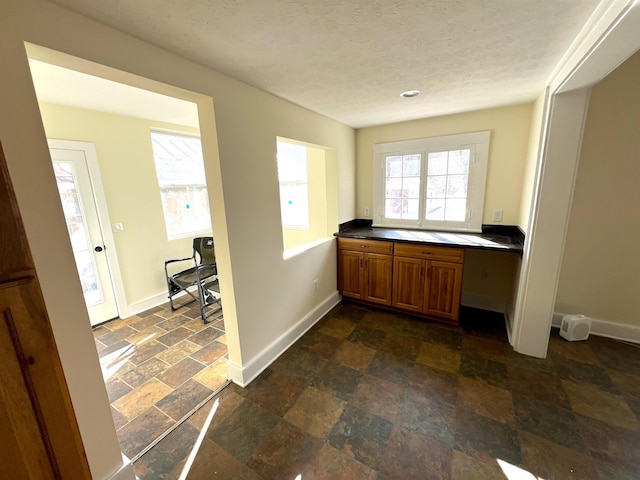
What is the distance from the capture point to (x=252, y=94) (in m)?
1.97

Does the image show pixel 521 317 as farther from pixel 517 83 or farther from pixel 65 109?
pixel 65 109

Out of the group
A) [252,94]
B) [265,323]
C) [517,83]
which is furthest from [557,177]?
[265,323]

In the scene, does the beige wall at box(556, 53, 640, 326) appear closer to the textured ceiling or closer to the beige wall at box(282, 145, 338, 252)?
the textured ceiling

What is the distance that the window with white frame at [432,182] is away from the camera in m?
2.99

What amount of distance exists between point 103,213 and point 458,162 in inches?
162

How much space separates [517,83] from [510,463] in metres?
2.62

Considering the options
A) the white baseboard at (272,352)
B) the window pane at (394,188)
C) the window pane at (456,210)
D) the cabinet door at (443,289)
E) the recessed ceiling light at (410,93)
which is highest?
the recessed ceiling light at (410,93)

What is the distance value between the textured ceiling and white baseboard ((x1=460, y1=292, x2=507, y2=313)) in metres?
2.21

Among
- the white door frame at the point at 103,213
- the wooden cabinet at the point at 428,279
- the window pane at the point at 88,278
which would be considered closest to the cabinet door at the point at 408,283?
the wooden cabinet at the point at 428,279

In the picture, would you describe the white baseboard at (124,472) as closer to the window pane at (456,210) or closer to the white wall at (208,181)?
the white wall at (208,181)

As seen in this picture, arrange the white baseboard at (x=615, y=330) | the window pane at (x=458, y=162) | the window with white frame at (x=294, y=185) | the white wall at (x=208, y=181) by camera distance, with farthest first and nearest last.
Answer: the window with white frame at (x=294, y=185) → the window pane at (x=458, y=162) → the white baseboard at (x=615, y=330) → the white wall at (x=208, y=181)

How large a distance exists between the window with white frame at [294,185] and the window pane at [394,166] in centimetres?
116

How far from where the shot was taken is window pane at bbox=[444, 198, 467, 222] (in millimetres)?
3119

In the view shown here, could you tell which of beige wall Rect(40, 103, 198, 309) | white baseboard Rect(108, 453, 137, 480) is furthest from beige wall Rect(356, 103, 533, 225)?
white baseboard Rect(108, 453, 137, 480)
